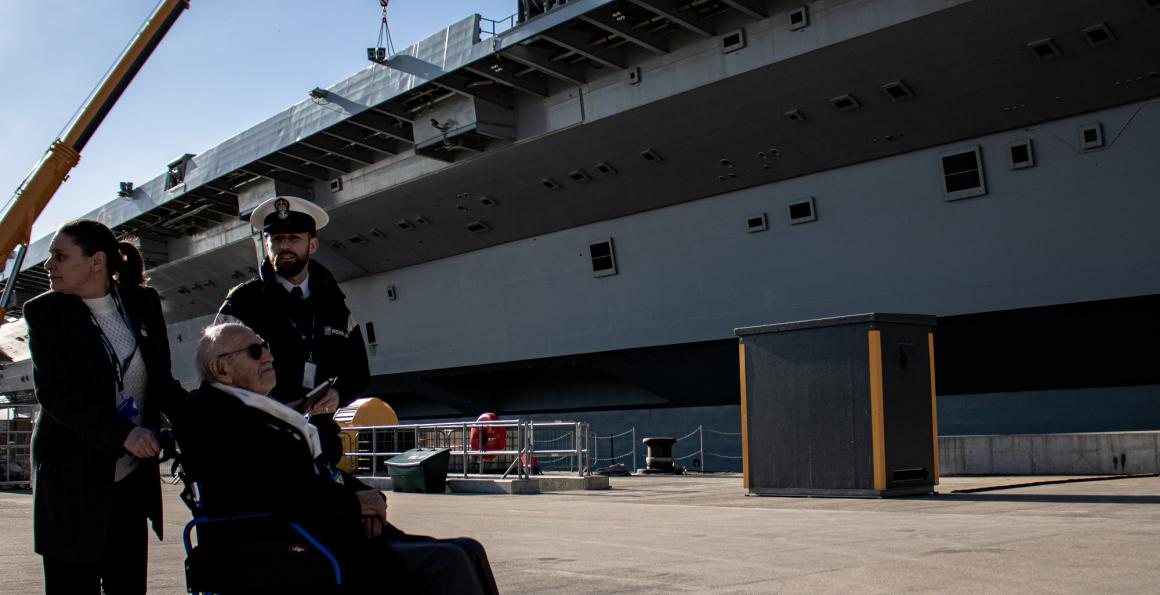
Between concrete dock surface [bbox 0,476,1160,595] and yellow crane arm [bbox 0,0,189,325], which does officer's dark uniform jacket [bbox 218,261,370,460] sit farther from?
yellow crane arm [bbox 0,0,189,325]

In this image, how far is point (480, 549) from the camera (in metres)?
3.38

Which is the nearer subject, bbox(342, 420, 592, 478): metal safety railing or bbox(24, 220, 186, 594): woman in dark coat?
bbox(24, 220, 186, 594): woman in dark coat

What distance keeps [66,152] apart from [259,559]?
1511 centimetres

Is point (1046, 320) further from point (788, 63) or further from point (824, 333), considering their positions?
point (824, 333)

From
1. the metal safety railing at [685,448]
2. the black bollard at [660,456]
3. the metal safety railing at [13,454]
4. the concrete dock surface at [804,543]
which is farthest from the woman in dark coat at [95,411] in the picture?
the metal safety railing at [685,448]

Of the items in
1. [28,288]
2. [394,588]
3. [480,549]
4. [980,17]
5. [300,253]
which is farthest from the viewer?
[28,288]

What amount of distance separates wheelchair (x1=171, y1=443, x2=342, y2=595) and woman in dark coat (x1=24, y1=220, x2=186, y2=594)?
71 centimetres

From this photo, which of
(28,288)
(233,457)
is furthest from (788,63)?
(28,288)

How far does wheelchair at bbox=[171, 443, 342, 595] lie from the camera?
3.12 meters

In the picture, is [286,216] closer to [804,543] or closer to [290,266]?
[290,266]

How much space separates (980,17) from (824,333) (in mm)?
7685

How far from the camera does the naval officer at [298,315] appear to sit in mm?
4324

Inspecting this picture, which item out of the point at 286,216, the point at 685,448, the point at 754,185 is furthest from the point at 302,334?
the point at 685,448

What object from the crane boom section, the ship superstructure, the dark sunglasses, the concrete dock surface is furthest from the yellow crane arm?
the dark sunglasses
